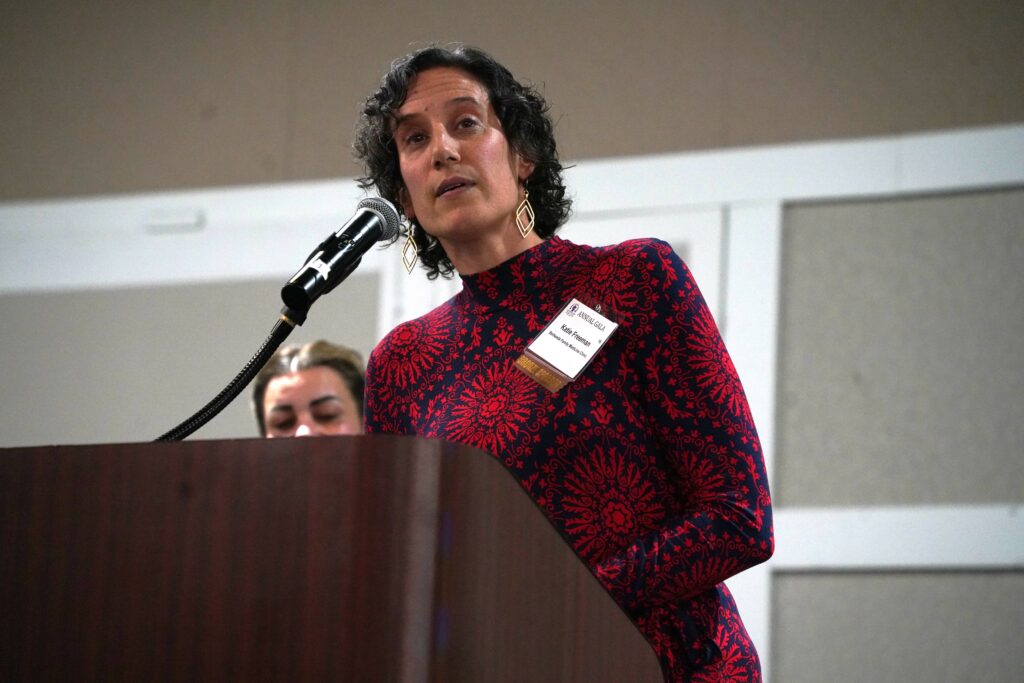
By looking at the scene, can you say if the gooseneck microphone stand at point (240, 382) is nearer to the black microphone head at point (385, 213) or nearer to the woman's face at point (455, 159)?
the black microphone head at point (385, 213)

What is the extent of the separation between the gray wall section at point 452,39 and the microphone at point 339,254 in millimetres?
2403

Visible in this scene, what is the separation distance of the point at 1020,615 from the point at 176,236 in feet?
8.99

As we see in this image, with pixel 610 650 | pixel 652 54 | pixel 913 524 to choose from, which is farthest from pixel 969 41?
pixel 610 650

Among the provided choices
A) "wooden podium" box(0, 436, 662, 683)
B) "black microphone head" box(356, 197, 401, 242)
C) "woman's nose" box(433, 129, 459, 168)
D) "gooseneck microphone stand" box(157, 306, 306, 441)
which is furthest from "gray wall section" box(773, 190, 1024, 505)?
"wooden podium" box(0, 436, 662, 683)

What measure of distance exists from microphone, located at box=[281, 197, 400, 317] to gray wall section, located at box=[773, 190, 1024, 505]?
2.39m

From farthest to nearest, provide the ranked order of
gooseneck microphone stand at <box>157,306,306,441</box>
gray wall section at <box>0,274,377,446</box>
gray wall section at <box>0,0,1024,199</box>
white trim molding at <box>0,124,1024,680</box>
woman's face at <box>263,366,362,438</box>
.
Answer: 1. gray wall section at <box>0,274,377,446</box>
2. gray wall section at <box>0,0,1024,199</box>
3. white trim molding at <box>0,124,1024,680</box>
4. woman's face at <box>263,366,362,438</box>
5. gooseneck microphone stand at <box>157,306,306,441</box>

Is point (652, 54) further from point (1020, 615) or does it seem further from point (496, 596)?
point (496, 596)

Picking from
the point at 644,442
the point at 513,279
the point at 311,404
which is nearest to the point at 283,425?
the point at 311,404

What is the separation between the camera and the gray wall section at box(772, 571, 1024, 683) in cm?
359

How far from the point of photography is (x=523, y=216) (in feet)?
6.23

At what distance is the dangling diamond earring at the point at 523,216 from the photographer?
1876 millimetres

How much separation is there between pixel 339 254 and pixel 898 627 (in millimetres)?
2563

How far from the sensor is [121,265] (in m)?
4.62

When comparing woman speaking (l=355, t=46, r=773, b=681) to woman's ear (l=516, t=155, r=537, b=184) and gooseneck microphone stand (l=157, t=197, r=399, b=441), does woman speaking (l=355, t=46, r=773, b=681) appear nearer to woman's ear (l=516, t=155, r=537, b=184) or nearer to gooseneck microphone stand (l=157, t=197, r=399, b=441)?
woman's ear (l=516, t=155, r=537, b=184)
